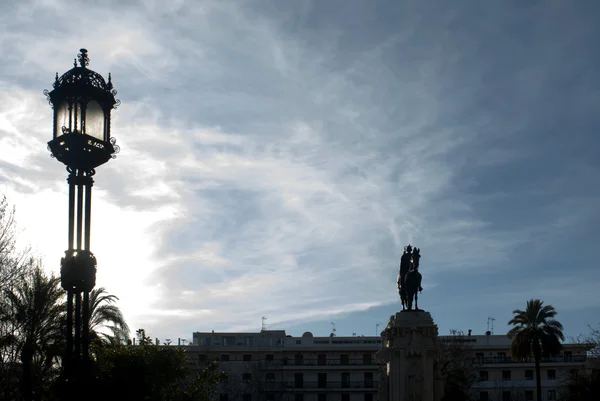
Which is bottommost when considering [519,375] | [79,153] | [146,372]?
[519,375]

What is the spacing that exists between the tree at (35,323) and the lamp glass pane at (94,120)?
1325cm

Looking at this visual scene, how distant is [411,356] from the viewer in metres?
28.6

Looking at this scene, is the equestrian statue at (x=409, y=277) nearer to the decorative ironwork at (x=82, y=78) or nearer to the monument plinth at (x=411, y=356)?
the monument plinth at (x=411, y=356)

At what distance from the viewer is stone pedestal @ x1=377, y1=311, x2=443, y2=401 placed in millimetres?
28344

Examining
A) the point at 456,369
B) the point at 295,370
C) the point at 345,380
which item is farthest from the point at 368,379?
the point at 456,369

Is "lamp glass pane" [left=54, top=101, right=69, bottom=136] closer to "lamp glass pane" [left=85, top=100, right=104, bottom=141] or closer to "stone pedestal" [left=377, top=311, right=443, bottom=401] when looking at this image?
"lamp glass pane" [left=85, top=100, right=104, bottom=141]

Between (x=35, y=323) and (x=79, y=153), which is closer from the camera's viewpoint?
(x=79, y=153)

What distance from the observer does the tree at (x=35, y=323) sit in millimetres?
23281

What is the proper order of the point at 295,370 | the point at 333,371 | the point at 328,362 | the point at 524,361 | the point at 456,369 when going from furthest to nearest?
the point at 328,362 < the point at 333,371 < the point at 295,370 < the point at 524,361 < the point at 456,369

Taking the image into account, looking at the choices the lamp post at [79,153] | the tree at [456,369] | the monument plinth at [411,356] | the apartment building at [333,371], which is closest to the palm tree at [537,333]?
the tree at [456,369]

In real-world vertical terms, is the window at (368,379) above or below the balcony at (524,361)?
below

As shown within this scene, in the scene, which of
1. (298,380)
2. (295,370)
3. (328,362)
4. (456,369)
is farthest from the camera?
(328,362)

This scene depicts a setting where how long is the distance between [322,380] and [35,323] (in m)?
53.7

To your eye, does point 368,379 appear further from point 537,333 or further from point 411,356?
point 411,356
